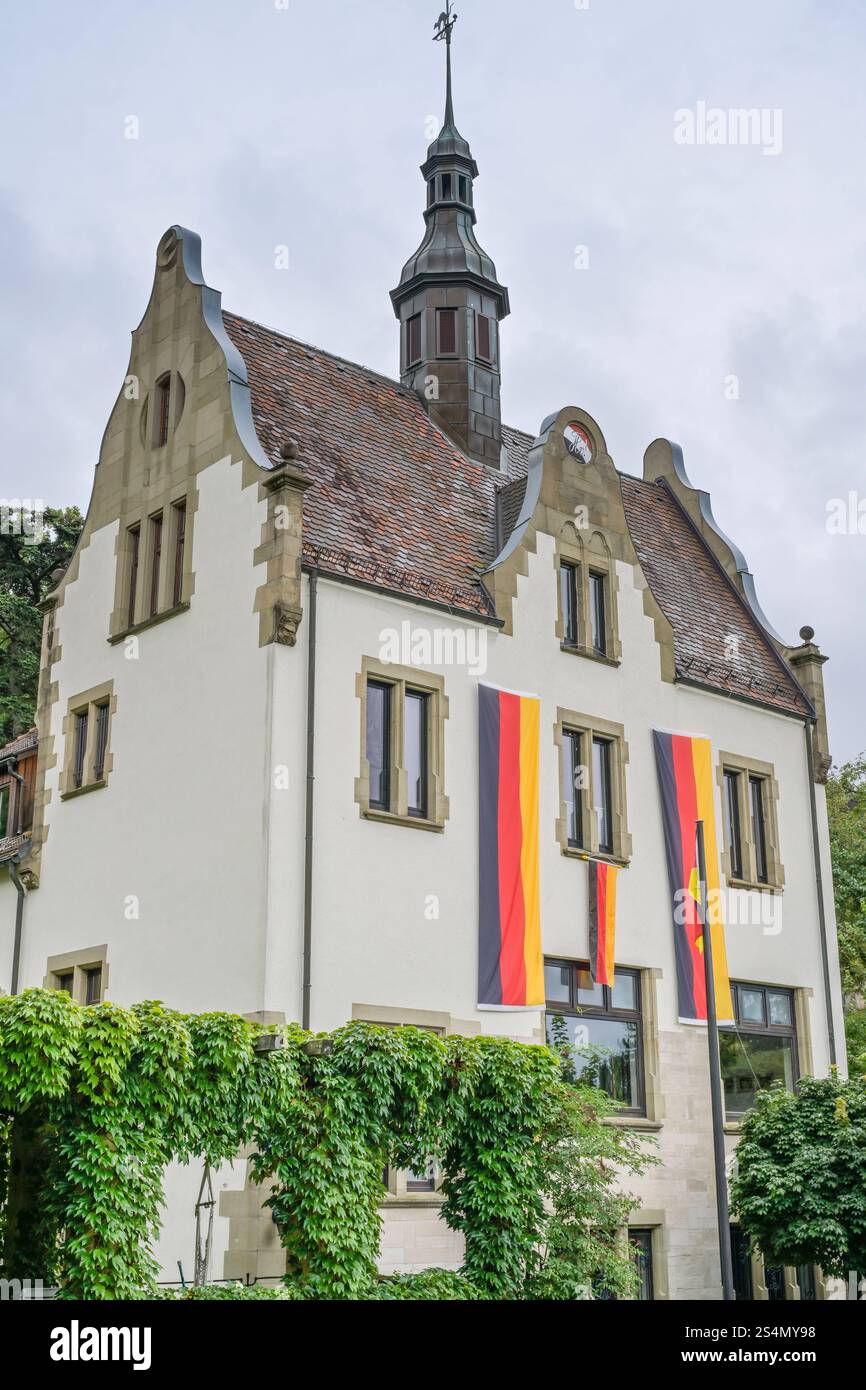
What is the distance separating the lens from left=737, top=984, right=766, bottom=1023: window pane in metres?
26.7

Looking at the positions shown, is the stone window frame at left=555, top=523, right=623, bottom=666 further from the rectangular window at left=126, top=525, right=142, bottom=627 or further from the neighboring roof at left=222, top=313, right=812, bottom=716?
the rectangular window at left=126, top=525, right=142, bottom=627

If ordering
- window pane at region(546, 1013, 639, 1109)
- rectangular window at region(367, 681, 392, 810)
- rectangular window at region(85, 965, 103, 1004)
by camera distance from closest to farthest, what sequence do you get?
rectangular window at region(367, 681, 392, 810)
rectangular window at region(85, 965, 103, 1004)
window pane at region(546, 1013, 639, 1109)

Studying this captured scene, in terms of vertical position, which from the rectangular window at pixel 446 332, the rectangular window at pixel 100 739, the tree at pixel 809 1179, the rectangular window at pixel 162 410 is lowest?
the tree at pixel 809 1179

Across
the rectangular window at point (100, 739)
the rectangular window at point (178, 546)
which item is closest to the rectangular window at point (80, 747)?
the rectangular window at point (100, 739)

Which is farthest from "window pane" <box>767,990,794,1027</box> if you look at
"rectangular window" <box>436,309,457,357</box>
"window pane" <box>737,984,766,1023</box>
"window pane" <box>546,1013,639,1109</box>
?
"rectangular window" <box>436,309,457,357</box>

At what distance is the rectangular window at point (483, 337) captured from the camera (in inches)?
1200

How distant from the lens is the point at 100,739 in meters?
24.6

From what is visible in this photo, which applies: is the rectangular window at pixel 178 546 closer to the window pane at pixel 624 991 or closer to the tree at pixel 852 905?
the window pane at pixel 624 991

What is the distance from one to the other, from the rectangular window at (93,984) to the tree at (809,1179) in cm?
1008

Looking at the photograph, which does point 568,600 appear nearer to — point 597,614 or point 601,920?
point 597,614

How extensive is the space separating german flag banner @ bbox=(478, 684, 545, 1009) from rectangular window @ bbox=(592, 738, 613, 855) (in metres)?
1.90

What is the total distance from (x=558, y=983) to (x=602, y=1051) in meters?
1.25

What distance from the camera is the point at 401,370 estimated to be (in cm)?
3095
